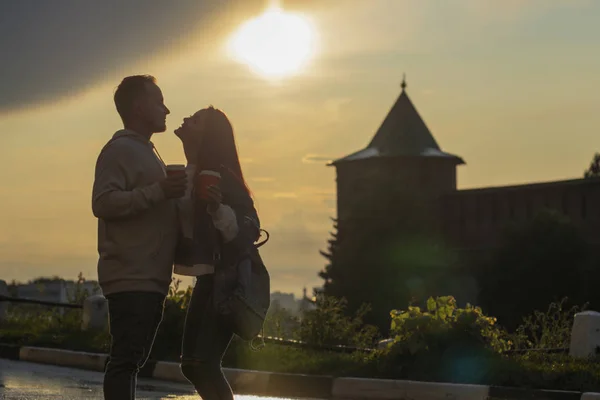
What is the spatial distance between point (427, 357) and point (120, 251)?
21.6 ft

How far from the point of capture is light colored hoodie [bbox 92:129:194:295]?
20.2ft

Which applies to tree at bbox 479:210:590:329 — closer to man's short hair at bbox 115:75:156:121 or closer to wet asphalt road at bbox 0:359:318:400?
wet asphalt road at bbox 0:359:318:400

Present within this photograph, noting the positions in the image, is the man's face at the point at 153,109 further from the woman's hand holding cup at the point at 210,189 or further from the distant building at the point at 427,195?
the distant building at the point at 427,195

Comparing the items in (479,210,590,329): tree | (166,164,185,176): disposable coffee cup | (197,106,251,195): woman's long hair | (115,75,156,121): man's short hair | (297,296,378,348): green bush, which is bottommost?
(297,296,378,348): green bush

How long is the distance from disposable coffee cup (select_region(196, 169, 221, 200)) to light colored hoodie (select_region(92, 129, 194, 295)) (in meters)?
0.16

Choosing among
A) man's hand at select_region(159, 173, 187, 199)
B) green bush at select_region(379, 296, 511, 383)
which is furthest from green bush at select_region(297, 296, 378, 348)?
man's hand at select_region(159, 173, 187, 199)

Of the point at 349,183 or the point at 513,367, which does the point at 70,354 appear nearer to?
the point at 513,367

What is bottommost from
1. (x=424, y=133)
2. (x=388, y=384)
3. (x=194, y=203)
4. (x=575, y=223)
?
(x=388, y=384)

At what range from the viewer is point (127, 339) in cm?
612

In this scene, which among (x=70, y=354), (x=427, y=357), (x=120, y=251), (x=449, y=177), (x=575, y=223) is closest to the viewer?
(x=120, y=251)

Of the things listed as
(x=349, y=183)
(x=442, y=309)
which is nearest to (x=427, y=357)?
(x=442, y=309)

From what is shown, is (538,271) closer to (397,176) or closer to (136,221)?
(397,176)

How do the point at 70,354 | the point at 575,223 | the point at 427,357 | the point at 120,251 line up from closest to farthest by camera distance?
the point at 120,251 < the point at 427,357 < the point at 70,354 < the point at 575,223

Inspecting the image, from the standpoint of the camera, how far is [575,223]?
8031cm
